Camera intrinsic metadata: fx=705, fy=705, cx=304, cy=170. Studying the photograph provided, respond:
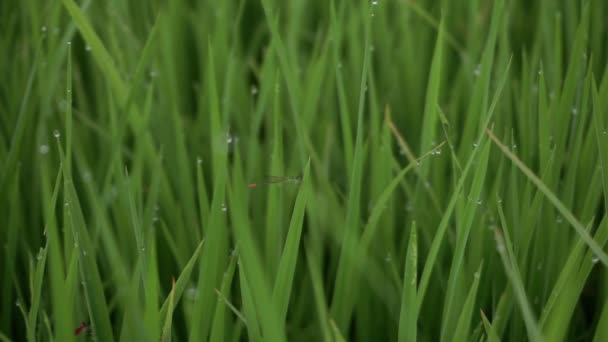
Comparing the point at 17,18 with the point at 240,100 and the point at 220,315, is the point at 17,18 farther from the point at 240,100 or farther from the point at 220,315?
the point at 220,315

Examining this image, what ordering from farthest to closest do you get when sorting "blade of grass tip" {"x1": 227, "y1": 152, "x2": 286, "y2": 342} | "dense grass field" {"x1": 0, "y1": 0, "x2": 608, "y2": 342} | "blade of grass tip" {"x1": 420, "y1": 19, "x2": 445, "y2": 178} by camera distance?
"blade of grass tip" {"x1": 420, "y1": 19, "x2": 445, "y2": 178}, "dense grass field" {"x1": 0, "y1": 0, "x2": 608, "y2": 342}, "blade of grass tip" {"x1": 227, "y1": 152, "x2": 286, "y2": 342}

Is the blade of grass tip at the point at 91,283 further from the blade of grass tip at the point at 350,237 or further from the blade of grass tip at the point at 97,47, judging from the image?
the blade of grass tip at the point at 350,237

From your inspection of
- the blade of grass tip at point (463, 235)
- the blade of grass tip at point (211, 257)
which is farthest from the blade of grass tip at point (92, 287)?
the blade of grass tip at point (463, 235)

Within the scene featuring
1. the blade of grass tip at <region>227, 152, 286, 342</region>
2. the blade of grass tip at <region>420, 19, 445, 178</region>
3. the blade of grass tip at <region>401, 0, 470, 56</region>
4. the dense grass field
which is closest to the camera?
the blade of grass tip at <region>227, 152, 286, 342</region>

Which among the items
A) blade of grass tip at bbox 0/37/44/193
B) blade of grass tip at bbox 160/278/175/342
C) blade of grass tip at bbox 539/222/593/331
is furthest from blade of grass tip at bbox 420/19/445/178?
blade of grass tip at bbox 0/37/44/193

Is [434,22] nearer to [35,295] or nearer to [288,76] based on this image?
[288,76]

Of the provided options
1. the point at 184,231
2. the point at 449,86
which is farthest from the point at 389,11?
the point at 184,231

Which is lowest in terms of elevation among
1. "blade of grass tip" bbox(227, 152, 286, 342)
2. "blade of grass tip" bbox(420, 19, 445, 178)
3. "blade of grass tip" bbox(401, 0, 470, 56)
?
"blade of grass tip" bbox(227, 152, 286, 342)

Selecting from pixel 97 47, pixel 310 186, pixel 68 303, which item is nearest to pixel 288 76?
pixel 310 186

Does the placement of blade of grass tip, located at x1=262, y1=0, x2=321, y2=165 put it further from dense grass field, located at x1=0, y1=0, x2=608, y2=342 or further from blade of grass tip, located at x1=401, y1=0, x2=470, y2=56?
blade of grass tip, located at x1=401, y1=0, x2=470, y2=56
